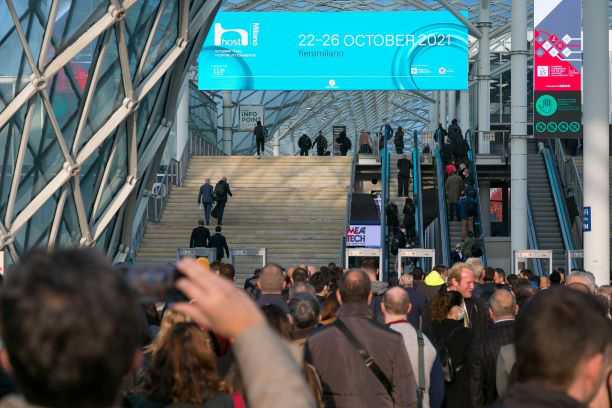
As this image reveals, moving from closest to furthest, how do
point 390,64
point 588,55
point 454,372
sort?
1. point 454,372
2. point 588,55
3. point 390,64

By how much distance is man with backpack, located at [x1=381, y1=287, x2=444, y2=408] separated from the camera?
Answer: 24.4ft

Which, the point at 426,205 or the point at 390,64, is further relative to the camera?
the point at 390,64

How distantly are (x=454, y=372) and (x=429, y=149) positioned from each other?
33.4 meters

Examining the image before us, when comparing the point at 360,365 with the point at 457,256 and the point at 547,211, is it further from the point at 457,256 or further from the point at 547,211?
the point at 547,211

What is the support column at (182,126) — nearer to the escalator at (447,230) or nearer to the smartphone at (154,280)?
the escalator at (447,230)

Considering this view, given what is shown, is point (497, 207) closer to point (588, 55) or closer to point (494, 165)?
point (494, 165)

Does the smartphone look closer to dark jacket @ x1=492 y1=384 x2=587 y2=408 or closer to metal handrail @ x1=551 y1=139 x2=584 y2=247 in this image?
dark jacket @ x1=492 y1=384 x2=587 y2=408

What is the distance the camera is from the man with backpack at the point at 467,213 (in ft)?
104

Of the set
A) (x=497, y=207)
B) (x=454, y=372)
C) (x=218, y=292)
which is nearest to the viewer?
(x=218, y=292)

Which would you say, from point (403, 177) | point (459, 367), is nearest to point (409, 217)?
point (403, 177)

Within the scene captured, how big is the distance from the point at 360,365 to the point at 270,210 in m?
29.7

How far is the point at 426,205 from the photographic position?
35.8 meters

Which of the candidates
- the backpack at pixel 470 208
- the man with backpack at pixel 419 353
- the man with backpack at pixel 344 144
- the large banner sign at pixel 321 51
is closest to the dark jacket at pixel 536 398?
the man with backpack at pixel 419 353

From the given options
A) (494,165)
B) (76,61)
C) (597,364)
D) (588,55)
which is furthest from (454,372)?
(494,165)
